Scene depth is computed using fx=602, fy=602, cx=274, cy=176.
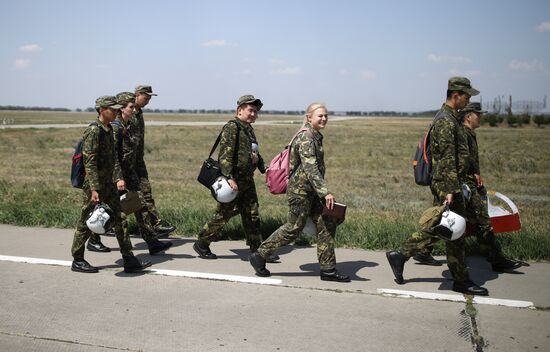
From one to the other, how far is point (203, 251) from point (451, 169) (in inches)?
113

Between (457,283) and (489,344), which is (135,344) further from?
(457,283)

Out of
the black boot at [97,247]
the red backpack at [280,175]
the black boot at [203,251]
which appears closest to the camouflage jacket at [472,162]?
the red backpack at [280,175]

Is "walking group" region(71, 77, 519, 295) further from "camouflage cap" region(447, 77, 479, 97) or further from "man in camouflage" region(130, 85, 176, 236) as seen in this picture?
"man in camouflage" region(130, 85, 176, 236)

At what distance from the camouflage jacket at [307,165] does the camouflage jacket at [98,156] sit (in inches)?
73.0

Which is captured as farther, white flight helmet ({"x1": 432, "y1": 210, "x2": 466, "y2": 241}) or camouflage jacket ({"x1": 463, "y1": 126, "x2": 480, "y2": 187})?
camouflage jacket ({"x1": 463, "y1": 126, "x2": 480, "y2": 187})

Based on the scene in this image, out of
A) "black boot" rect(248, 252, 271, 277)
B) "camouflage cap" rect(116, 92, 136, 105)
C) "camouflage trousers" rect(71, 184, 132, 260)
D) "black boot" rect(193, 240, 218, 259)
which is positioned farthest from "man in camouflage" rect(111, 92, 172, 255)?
"black boot" rect(248, 252, 271, 277)

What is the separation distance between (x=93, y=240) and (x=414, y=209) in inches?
249

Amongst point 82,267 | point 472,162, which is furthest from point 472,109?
point 82,267

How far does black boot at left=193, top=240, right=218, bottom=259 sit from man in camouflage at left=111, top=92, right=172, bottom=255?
56cm

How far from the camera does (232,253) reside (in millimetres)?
7016

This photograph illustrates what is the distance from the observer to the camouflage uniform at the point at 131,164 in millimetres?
6906

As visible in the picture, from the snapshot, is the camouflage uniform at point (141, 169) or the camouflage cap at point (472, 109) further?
the camouflage uniform at point (141, 169)

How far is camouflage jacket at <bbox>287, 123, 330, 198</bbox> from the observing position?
5.55 metres

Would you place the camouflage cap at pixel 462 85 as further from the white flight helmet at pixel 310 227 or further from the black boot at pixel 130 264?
the black boot at pixel 130 264
